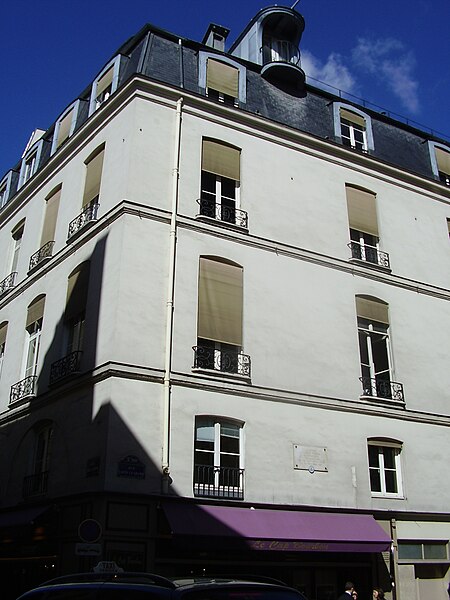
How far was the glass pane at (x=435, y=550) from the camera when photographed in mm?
16250

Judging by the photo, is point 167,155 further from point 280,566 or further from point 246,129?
point 280,566

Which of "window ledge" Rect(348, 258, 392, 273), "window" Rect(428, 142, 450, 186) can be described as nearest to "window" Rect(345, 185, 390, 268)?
"window ledge" Rect(348, 258, 392, 273)

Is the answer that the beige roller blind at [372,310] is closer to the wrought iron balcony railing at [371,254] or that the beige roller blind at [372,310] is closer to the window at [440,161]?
the wrought iron balcony railing at [371,254]

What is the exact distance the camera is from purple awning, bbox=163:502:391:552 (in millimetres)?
13008

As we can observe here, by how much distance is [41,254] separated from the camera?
762 inches

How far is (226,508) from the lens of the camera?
13812mm

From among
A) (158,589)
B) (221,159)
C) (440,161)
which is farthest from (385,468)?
(158,589)

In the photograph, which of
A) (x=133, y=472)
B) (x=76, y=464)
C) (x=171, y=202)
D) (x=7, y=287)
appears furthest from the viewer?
(x=7, y=287)

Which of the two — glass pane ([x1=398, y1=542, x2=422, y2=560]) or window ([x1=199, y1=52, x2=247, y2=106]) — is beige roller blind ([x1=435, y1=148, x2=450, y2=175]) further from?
glass pane ([x1=398, y1=542, x2=422, y2=560])

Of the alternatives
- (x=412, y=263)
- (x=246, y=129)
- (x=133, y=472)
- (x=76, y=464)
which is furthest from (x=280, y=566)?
(x=246, y=129)

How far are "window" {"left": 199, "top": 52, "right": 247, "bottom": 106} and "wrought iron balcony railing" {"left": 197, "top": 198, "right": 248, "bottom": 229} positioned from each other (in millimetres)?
3434

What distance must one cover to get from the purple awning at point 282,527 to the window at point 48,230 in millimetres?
9000

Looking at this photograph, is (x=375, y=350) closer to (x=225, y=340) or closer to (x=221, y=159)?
(x=225, y=340)

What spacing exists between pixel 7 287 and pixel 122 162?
7170mm
